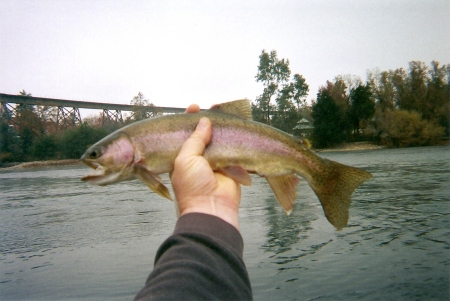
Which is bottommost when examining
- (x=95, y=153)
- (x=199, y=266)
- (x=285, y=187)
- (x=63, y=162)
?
(x=63, y=162)

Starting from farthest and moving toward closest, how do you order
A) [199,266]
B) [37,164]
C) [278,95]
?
[37,164] < [278,95] < [199,266]

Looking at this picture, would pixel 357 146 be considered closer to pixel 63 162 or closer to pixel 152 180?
pixel 63 162

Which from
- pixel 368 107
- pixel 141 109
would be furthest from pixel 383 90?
pixel 141 109

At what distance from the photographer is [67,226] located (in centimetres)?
1194

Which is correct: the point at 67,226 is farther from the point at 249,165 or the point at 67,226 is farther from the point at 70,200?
the point at 249,165

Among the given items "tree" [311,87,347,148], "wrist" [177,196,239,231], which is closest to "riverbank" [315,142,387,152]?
"tree" [311,87,347,148]

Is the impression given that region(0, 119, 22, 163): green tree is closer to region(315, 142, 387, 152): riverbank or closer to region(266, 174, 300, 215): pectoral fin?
region(315, 142, 387, 152): riverbank

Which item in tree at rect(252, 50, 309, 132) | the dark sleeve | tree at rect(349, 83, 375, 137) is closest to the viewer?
the dark sleeve

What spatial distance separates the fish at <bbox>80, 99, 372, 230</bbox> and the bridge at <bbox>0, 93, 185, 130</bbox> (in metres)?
54.6

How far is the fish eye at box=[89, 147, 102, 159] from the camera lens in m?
2.97

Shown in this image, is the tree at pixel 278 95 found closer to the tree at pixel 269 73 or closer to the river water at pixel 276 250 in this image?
the tree at pixel 269 73

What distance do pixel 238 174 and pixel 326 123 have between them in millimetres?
53439

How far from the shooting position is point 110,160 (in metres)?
2.97

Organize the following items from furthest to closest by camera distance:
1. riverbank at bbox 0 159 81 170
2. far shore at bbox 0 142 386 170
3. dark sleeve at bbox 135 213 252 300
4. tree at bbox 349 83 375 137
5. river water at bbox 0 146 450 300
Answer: tree at bbox 349 83 375 137 → riverbank at bbox 0 159 81 170 → far shore at bbox 0 142 386 170 → river water at bbox 0 146 450 300 → dark sleeve at bbox 135 213 252 300
